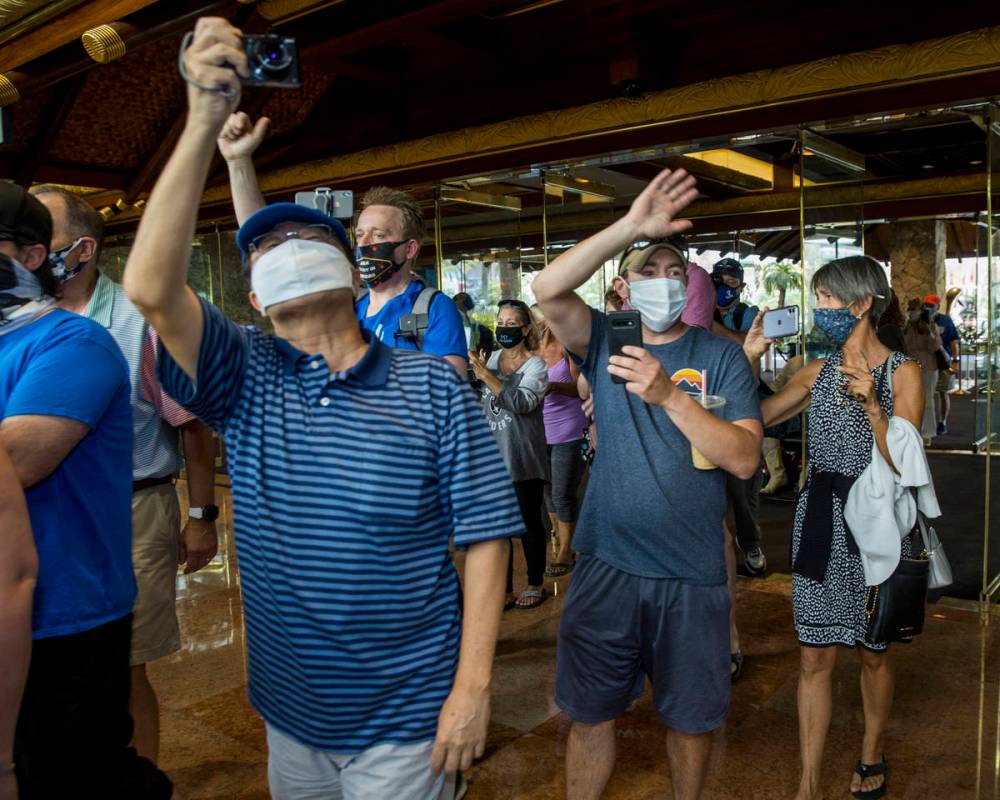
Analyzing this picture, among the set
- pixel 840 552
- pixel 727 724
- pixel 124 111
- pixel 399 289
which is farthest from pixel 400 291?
pixel 124 111

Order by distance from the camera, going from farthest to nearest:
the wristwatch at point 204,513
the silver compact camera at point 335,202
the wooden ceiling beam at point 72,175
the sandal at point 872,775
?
the wooden ceiling beam at point 72,175
the sandal at point 872,775
the wristwatch at point 204,513
the silver compact camera at point 335,202

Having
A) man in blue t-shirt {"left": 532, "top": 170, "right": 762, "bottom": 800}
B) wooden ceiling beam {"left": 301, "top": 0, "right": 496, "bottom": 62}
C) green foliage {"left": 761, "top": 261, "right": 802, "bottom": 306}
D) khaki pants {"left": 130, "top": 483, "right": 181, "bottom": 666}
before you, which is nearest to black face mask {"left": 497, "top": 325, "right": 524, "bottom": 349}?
wooden ceiling beam {"left": 301, "top": 0, "right": 496, "bottom": 62}

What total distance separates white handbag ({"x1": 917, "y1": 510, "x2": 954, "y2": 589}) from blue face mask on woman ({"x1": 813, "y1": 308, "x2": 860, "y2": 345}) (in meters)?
0.59

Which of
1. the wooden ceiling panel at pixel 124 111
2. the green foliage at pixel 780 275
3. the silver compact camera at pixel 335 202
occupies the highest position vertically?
the wooden ceiling panel at pixel 124 111

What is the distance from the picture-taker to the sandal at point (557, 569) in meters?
5.21

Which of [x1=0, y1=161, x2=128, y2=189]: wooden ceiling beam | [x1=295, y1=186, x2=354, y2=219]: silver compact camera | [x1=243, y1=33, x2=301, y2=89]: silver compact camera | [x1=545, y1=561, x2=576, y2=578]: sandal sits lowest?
[x1=545, y1=561, x2=576, y2=578]: sandal

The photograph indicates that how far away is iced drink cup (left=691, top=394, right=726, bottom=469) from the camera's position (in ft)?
7.14

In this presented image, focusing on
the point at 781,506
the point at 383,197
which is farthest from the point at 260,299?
the point at 781,506

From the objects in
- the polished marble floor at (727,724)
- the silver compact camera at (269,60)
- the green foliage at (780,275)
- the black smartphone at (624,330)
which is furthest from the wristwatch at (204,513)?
the green foliage at (780,275)

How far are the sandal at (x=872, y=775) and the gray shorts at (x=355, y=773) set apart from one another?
5.75 ft

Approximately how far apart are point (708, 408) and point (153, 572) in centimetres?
167

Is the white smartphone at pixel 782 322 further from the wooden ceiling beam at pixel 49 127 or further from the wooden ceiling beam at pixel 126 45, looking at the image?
the wooden ceiling beam at pixel 49 127

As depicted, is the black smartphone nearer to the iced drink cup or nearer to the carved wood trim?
the iced drink cup

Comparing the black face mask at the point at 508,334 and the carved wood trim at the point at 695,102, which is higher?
the carved wood trim at the point at 695,102
